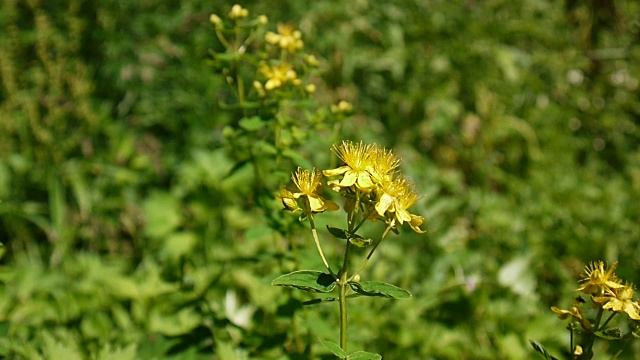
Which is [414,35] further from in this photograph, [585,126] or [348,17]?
[585,126]

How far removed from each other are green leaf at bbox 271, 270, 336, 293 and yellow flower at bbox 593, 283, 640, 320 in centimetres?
43

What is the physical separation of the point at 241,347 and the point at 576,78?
9.20ft

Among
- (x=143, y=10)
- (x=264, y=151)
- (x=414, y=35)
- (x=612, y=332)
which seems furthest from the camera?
(x=414, y=35)

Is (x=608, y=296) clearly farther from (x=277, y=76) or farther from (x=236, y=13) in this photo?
(x=236, y=13)

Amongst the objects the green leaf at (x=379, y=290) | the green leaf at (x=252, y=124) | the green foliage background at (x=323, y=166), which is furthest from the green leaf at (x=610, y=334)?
the green leaf at (x=252, y=124)

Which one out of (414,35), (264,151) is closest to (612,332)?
(264,151)

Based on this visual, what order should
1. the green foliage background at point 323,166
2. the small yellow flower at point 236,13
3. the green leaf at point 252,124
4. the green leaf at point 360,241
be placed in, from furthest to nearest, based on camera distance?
the green foliage background at point 323,166
the small yellow flower at point 236,13
the green leaf at point 252,124
the green leaf at point 360,241

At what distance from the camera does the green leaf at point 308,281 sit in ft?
3.13

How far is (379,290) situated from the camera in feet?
3.24

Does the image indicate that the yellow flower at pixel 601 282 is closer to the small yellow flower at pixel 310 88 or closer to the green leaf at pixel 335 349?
the green leaf at pixel 335 349

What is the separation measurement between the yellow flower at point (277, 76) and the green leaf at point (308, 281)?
57 centimetres

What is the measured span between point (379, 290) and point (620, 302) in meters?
0.38

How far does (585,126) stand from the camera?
3.44m

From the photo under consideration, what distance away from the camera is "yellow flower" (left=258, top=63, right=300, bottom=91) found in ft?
4.76
